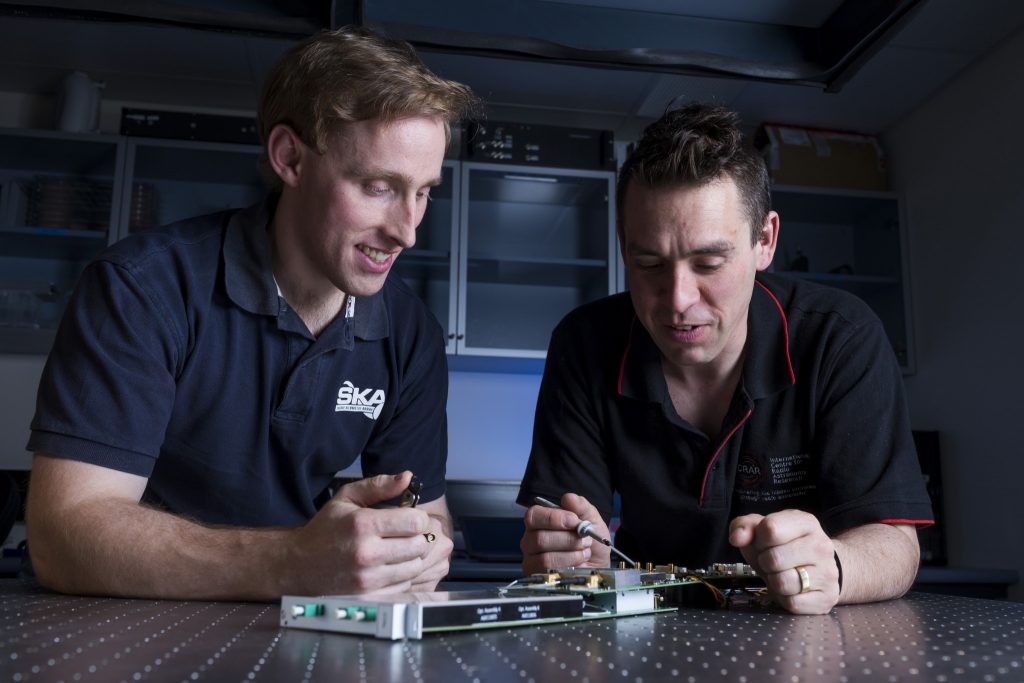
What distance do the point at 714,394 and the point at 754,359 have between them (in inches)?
3.5

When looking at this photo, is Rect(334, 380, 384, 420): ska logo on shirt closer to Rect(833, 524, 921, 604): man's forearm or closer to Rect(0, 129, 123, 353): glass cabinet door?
Rect(833, 524, 921, 604): man's forearm

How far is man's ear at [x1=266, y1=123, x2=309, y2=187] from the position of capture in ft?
4.31

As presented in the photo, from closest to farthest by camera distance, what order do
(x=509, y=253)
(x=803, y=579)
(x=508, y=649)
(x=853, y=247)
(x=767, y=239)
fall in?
(x=508, y=649), (x=803, y=579), (x=767, y=239), (x=509, y=253), (x=853, y=247)

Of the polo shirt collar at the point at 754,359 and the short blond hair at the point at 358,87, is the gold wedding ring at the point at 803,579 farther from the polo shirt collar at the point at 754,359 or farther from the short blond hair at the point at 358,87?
the short blond hair at the point at 358,87

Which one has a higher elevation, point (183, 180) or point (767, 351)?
point (183, 180)

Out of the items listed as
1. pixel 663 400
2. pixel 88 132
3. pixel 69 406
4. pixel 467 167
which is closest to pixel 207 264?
pixel 69 406

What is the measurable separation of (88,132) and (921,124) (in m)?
→ 3.00

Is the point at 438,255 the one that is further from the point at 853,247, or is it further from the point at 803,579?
the point at 803,579

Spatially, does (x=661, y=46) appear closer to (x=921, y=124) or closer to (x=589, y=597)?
(x=589, y=597)

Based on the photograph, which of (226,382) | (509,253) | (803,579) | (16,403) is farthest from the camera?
(509,253)

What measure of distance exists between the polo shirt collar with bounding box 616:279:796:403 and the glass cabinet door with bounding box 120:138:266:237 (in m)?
2.00

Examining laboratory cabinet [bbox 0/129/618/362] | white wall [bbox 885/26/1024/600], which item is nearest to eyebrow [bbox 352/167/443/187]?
laboratory cabinet [bbox 0/129/618/362]

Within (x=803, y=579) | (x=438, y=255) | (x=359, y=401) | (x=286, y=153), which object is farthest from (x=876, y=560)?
(x=438, y=255)

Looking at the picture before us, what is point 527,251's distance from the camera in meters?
3.19
